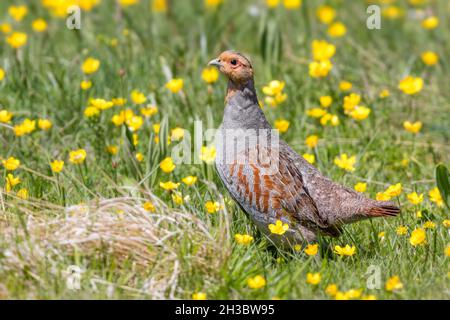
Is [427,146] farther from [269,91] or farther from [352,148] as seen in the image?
[269,91]

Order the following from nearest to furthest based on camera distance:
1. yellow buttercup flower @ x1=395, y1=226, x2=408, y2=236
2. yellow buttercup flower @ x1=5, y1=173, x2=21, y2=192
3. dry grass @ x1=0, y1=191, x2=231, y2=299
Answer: dry grass @ x1=0, y1=191, x2=231, y2=299 → yellow buttercup flower @ x1=395, y1=226, x2=408, y2=236 → yellow buttercup flower @ x1=5, y1=173, x2=21, y2=192

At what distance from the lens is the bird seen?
5.30 m

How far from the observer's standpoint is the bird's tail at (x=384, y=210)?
507cm

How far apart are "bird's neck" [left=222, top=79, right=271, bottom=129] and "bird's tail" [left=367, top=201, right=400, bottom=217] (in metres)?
1.00

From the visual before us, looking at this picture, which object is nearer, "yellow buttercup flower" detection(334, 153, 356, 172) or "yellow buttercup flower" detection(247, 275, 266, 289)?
"yellow buttercup flower" detection(247, 275, 266, 289)

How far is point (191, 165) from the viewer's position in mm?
6488

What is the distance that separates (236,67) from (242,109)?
0.29 metres

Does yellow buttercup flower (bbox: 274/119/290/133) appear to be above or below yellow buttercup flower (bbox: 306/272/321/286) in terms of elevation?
above

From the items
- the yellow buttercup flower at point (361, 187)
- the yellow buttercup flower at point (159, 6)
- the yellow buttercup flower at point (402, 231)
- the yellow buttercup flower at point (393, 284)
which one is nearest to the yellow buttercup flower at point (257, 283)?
the yellow buttercup flower at point (393, 284)

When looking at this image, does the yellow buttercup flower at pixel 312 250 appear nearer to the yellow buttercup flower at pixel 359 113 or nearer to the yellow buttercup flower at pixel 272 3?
the yellow buttercup flower at pixel 359 113

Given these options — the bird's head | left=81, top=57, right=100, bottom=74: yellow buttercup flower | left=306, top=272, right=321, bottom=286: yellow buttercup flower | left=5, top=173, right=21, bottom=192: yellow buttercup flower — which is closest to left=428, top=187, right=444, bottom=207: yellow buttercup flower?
the bird's head

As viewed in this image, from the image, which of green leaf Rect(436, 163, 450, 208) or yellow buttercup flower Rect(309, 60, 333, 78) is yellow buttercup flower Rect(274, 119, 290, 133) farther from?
green leaf Rect(436, 163, 450, 208)
